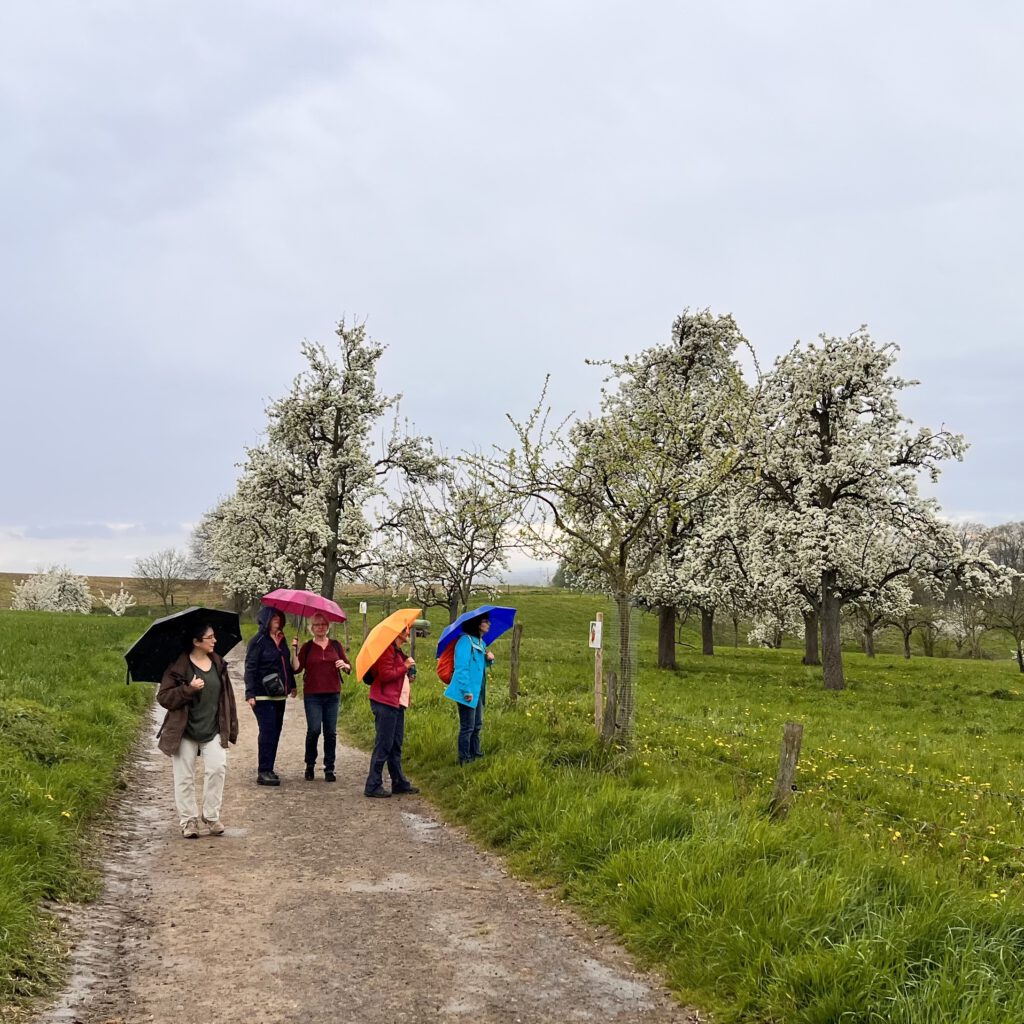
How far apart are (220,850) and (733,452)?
751 cm

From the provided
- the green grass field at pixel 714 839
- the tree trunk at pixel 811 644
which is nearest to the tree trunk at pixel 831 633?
the green grass field at pixel 714 839

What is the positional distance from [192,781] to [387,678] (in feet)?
8.05

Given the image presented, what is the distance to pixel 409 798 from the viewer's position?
9.69 metres

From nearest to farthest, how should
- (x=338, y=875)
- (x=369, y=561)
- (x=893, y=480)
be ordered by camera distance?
(x=338, y=875) < (x=893, y=480) < (x=369, y=561)

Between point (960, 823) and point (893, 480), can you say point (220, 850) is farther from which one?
point (893, 480)

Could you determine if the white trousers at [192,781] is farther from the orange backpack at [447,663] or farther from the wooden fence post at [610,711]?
the wooden fence post at [610,711]

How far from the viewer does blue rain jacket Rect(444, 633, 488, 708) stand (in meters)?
9.93

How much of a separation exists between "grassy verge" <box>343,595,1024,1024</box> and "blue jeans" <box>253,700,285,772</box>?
1889mm

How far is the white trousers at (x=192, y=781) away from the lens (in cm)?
786

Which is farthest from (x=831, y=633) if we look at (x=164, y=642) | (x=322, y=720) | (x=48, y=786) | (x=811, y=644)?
(x=48, y=786)

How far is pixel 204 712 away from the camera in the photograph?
313 inches

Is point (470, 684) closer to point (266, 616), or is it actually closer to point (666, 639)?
point (266, 616)

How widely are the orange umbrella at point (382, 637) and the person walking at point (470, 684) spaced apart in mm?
816

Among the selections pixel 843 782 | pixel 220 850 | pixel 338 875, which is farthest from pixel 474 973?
pixel 843 782
